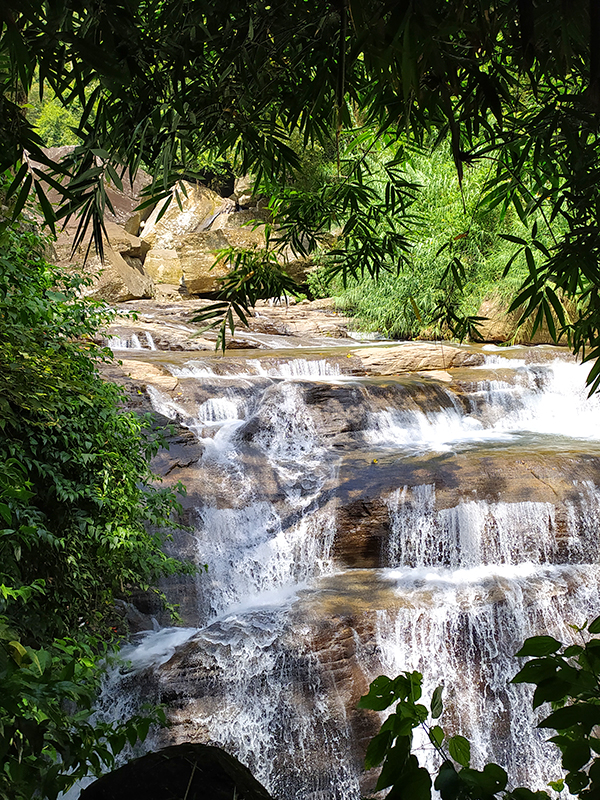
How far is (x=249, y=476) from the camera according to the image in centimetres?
689

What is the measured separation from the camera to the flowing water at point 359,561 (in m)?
4.36

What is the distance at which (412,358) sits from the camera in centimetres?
1069

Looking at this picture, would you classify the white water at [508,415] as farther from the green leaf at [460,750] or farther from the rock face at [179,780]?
the green leaf at [460,750]

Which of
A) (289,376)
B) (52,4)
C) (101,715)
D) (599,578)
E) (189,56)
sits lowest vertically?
(101,715)

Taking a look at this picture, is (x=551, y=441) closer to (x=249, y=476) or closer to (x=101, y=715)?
(x=249, y=476)

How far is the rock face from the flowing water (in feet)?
9.11

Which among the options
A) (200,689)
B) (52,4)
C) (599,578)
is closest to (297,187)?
(52,4)

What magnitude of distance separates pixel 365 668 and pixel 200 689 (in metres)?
1.20

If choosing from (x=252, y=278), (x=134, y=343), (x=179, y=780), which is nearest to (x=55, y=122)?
(x=134, y=343)

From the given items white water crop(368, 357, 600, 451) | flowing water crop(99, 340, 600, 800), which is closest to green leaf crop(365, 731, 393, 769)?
flowing water crop(99, 340, 600, 800)

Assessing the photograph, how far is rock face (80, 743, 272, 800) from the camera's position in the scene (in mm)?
1477

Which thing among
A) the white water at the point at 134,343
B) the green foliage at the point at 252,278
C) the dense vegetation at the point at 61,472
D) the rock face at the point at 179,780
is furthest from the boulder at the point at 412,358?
the rock face at the point at 179,780

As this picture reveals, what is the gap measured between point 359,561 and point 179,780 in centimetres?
466

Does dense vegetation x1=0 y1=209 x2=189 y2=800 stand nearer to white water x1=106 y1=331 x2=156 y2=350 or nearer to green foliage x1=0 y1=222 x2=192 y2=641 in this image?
green foliage x1=0 y1=222 x2=192 y2=641
